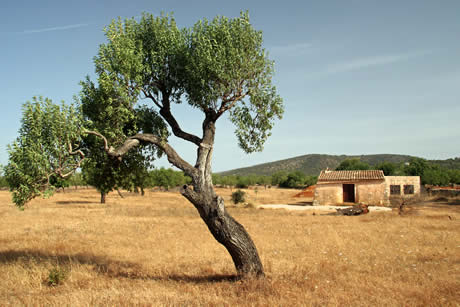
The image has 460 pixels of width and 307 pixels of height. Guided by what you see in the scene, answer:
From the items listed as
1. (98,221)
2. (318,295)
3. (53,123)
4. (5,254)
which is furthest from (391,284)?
(98,221)

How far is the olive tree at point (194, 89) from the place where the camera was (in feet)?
34.1

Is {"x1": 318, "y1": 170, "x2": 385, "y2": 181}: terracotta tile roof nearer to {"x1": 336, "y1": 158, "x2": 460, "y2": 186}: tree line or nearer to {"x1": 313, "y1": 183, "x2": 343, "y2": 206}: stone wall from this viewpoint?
{"x1": 313, "y1": 183, "x2": 343, "y2": 206}: stone wall

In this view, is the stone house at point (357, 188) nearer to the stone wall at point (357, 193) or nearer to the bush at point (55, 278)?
the stone wall at point (357, 193)

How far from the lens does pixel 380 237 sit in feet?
61.3

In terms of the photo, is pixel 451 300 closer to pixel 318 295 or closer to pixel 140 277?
pixel 318 295

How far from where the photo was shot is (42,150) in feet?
31.8

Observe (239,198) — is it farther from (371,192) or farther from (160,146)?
(160,146)

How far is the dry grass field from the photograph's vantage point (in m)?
8.66

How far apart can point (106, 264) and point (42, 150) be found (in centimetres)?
593

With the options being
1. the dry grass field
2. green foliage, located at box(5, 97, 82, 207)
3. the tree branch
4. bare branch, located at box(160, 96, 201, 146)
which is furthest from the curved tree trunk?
green foliage, located at box(5, 97, 82, 207)

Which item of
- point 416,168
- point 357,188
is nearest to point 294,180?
point 416,168

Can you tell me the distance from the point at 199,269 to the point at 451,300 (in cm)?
801

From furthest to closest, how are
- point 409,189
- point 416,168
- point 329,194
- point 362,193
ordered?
point 416,168
point 409,189
point 329,194
point 362,193

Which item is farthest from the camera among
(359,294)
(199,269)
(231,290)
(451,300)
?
(199,269)
